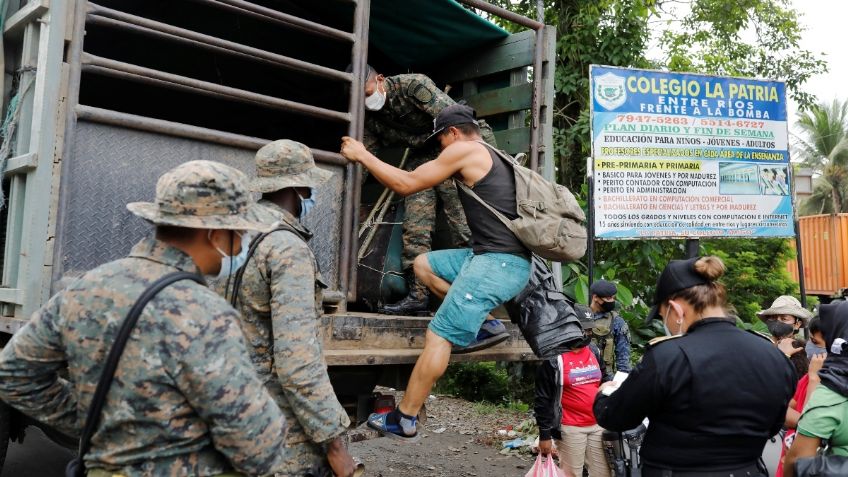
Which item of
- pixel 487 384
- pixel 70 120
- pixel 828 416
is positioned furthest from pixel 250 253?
pixel 487 384

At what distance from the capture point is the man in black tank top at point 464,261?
3.18 metres

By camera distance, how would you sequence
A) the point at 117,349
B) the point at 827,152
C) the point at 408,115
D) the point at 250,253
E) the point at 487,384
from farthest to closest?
1. the point at 827,152
2. the point at 487,384
3. the point at 408,115
4. the point at 250,253
5. the point at 117,349

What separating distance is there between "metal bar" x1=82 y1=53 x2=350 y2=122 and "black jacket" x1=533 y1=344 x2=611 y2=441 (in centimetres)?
189

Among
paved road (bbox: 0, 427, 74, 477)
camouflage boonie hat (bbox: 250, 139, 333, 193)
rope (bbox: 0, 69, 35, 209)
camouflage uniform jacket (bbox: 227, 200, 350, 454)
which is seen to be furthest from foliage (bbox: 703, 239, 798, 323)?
rope (bbox: 0, 69, 35, 209)

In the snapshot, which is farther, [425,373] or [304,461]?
[425,373]

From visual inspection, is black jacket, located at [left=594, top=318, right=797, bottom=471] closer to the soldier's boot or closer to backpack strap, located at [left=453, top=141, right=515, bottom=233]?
backpack strap, located at [left=453, top=141, right=515, bottom=233]

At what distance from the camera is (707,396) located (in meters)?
2.27

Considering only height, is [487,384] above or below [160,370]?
below

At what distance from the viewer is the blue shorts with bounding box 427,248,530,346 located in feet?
10.4

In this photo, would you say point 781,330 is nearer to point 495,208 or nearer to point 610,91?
point 610,91

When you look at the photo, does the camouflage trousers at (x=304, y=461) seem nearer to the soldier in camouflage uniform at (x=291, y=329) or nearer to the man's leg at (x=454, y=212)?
the soldier in camouflage uniform at (x=291, y=329)

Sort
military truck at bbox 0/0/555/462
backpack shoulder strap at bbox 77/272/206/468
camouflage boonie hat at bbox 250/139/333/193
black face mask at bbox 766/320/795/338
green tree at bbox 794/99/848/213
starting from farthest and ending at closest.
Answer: green tree at bbox 794/99/848/213, black face mask at bbox 766/320/795/338, military truck at bbox 0/0/555/462, camouflage boonie hat at bbox 250/139/333/193, backpack shoulder strap at bbox 77/272/206/468

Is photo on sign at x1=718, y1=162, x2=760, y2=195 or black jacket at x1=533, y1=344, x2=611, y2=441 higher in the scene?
photo on sign at x1=718, y1=162, x2=760, y2=195

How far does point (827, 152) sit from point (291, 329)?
33.6 metres
